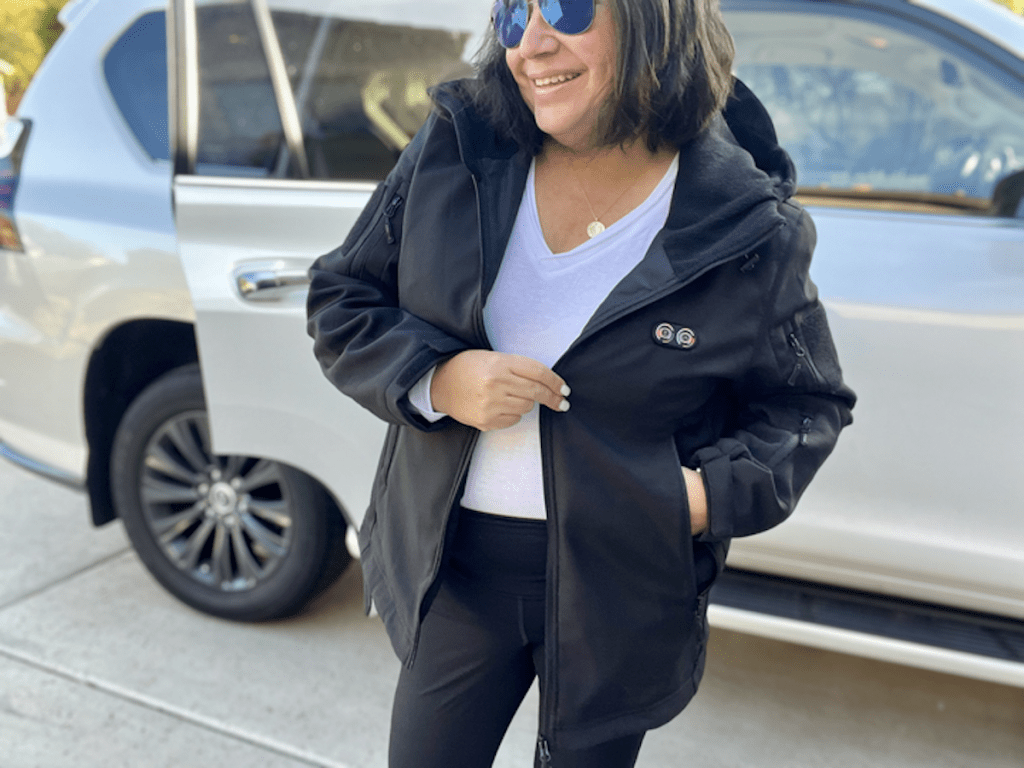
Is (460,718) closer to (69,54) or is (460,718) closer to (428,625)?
(428,625)

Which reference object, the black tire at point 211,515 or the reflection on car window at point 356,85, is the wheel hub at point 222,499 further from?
the reflection on car window at point 356,85

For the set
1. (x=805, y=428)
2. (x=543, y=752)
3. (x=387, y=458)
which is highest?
(x=805, y=428)

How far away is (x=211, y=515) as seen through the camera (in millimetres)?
2859

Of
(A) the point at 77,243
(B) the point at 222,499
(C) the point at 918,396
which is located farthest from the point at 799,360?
(A) the point at 77,243

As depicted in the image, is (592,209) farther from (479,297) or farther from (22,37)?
(22,37)

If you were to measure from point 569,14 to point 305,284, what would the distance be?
54.6 inches

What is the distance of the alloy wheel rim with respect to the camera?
9.12ft

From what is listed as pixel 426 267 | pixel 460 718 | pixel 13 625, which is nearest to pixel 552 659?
pixel 460 718

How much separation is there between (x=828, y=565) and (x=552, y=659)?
1304mm

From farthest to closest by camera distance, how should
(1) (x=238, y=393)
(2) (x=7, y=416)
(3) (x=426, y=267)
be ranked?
(2) (x=7, y=416), (1) (x=238, y=393), (3) (x=426, y=267)

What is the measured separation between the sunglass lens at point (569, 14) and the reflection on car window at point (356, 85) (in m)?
1.43

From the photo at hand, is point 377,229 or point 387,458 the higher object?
point 377,229

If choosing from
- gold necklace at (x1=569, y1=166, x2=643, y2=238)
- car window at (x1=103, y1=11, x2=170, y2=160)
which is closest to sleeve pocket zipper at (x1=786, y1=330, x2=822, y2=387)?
gold necklace at (x1=569, y1=166, x2=643, y2=238)

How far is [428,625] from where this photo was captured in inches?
53.2
